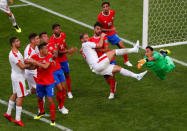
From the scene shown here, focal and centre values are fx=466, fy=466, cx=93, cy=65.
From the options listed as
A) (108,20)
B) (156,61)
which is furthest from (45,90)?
(108,20)

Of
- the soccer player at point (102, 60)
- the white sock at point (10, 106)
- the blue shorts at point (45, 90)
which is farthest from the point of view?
the soccer player at point (102, 60)

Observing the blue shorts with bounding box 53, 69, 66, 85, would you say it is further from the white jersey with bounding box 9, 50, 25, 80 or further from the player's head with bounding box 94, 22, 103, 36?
the player's head with bounding box 94, 22, 103, 36

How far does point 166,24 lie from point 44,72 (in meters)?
8.18

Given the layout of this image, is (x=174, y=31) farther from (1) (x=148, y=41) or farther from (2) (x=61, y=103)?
(2) (x=61, y=103)

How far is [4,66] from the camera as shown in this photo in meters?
14.2

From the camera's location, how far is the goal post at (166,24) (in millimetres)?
15453

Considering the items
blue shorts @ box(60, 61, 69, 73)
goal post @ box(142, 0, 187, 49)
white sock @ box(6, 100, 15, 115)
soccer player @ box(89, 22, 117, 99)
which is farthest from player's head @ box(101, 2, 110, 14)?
white sock @ box(6, 100, 15, 115)

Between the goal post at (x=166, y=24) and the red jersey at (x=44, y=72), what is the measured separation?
5272 mm

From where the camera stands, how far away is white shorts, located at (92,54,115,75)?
35.8ft

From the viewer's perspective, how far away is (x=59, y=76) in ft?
36.1

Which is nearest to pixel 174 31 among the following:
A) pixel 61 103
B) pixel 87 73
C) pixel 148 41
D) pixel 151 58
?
pixel 148 41

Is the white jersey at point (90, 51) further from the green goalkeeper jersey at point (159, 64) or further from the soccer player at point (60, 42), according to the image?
the green goalkeeper jersey at point (159, 64)

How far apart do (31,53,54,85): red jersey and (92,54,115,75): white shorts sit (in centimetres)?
133

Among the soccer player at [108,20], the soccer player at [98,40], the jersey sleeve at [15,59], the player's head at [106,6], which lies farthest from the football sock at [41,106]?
the player's head at [106,6]
